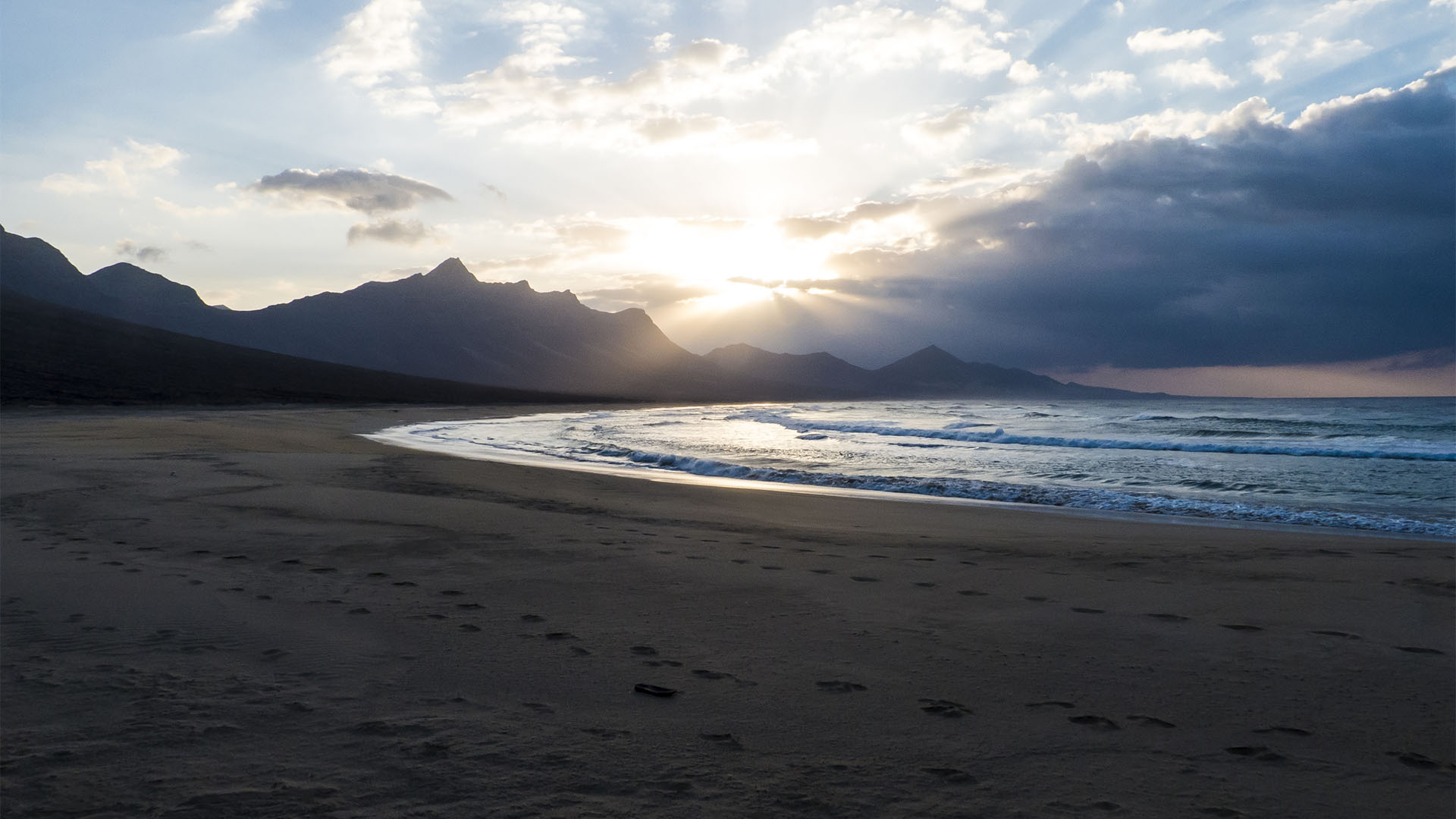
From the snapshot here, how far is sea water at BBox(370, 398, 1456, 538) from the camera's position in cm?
1188

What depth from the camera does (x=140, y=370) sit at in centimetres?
5741

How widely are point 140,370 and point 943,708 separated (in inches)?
2802

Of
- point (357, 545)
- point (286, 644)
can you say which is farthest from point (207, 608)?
point (357, 545)

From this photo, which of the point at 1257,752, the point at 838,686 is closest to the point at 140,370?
the point at 838,686

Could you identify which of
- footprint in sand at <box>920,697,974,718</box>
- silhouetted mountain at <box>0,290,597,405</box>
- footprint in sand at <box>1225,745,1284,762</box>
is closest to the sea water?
A: footprint in sand at <box>1225,745,1284,762</box>

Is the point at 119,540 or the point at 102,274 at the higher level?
the point at 102,274

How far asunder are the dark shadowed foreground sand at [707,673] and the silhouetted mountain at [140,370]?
1950 inches

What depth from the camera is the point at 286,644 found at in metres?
4.03

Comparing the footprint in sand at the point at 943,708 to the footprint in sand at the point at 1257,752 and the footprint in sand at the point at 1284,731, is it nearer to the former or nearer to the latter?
the footprint in sand at the point at 1257,752

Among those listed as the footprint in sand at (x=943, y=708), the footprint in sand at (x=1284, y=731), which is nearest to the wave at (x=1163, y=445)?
the footprint in sand at (x=1284, y=731)

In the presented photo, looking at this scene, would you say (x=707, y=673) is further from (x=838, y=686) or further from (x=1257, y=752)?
(x=1257, y=752)

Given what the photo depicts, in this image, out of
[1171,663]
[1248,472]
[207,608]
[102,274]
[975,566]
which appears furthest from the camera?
[102,274]

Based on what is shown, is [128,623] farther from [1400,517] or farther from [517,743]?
[1400,517]

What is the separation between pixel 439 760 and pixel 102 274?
218 m
